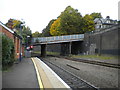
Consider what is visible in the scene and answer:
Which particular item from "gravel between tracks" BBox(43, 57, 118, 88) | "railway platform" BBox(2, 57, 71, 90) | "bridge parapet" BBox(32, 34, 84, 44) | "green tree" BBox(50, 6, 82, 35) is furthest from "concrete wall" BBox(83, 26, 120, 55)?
"railway platform" BBox(2, 57, 71, 90)

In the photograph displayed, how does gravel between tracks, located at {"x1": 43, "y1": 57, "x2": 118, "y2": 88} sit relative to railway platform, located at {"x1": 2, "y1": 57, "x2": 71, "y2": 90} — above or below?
below

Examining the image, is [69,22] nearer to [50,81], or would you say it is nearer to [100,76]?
[100,76]

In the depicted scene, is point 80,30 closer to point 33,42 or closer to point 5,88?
point 33,42

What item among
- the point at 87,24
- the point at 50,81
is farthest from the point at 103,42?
the point at 50,81

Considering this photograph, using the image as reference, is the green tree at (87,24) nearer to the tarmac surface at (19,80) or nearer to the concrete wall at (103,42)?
the concrete wall at (103,42)

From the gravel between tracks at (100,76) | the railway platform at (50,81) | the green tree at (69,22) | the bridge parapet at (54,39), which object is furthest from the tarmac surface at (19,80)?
the green tree at (69,22)

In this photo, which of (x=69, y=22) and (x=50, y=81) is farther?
(x=69, y=22)

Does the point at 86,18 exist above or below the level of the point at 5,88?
above

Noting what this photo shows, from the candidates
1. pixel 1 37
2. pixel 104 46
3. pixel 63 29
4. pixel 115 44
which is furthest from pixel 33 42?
pixel 1 37

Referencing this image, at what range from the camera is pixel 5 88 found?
7.23 meters

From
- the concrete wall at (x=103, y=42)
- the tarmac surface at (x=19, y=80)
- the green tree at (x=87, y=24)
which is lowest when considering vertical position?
the tarmac surface at (x=19, y=80)

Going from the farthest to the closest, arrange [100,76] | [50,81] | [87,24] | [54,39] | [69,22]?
[87,24] → [69,22] → [54,39] → [100,76] → [50,81]

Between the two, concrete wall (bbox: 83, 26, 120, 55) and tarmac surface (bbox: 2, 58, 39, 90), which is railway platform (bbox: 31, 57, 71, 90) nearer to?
tarmac surface (bbox: 2, 58, 39, 90)

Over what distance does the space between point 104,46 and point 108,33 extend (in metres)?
3.39
